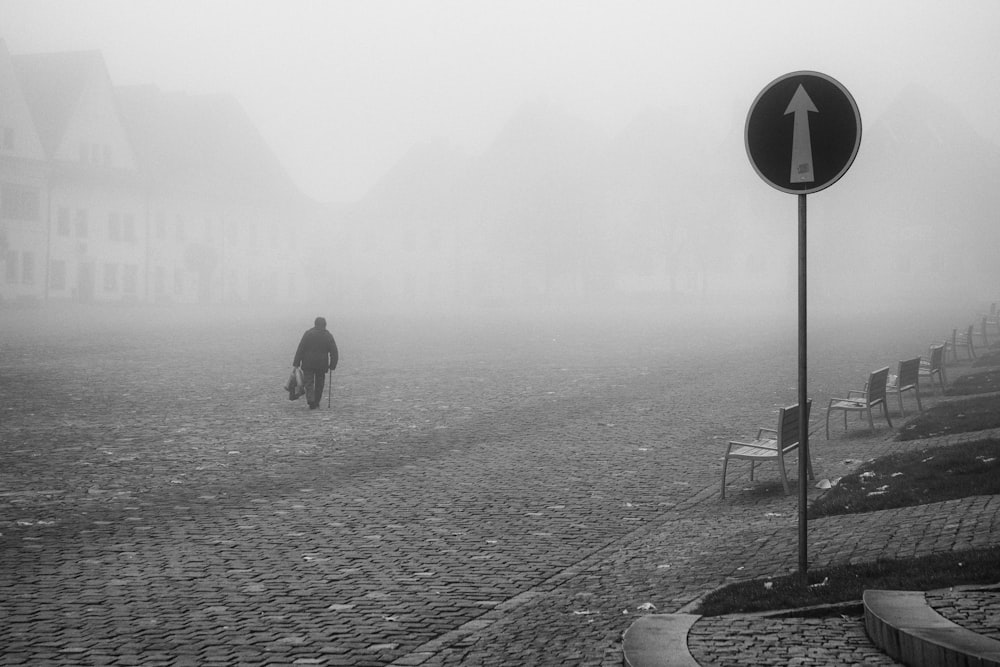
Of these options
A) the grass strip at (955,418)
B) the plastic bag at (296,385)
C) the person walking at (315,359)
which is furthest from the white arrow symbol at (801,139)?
the plastic bag at (296,385)

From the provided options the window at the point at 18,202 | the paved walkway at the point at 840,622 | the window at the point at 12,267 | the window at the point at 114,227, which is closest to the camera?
the paved walkway at the point at 840,622

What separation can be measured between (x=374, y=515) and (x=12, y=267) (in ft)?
174

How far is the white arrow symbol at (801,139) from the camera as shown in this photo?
21.2 feet

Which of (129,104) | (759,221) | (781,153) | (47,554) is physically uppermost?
(129,104)

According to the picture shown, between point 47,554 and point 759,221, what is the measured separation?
69.0 meters

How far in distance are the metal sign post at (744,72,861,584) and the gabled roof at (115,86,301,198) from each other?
218 ft

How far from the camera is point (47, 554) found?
798 centimetres

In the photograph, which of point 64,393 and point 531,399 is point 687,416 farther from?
point 64,393

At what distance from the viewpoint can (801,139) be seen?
648 centimetres

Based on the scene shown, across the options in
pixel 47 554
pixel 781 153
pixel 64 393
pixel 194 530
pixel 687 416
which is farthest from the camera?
pixel 64 393

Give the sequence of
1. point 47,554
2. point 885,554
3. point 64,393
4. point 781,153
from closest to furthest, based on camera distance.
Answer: point 781,153, point 885,554, point 47,554, point 64,393

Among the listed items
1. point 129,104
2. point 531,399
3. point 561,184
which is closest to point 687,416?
point 531,399

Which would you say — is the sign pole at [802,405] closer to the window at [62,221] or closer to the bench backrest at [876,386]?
the bench backrest at [876,386]

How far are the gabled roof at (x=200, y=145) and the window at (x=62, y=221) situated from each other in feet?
26.3
